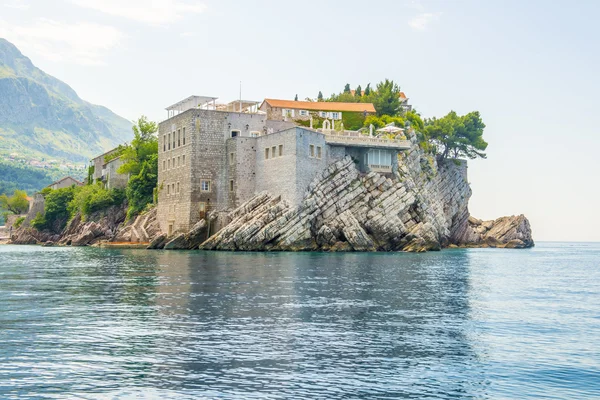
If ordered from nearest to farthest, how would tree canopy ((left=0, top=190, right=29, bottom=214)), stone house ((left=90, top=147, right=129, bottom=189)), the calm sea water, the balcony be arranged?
the calm sea water → the balcony → stone house ((left=90, top=147, right=129, bottom=189)) → tree canopy ((left=0, top=190, right=29, bottom=214))

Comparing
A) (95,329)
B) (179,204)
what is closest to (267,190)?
(179,204)

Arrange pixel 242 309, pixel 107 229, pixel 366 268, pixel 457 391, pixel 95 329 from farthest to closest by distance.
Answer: pixel 107 229 < pixel 366 268 < pixel 242 309 < pixel 95 329 < pixel 457 391

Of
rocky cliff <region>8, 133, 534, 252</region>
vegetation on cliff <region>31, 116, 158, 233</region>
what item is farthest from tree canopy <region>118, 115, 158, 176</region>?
rocky cliff <region>8, 133, 534, 252</region>

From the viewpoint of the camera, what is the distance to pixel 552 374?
18.9 metres

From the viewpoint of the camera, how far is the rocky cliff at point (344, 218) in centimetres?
7388

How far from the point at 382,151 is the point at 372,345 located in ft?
206

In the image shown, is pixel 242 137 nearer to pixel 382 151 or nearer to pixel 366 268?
pixel 382 151

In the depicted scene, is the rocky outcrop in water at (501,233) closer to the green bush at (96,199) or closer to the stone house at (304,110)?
the stone house at (304,110)

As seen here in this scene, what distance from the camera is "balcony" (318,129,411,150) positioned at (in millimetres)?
80812

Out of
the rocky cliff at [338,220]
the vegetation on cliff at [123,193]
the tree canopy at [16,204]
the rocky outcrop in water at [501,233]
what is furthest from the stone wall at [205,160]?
the tree canopy at [16,204]

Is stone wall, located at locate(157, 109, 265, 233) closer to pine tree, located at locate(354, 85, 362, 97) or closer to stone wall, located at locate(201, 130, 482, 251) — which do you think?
stone wall, located at locate(201, 130, 482, 251)

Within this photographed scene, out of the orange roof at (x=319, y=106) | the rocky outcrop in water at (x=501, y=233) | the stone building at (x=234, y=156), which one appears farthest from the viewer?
the rocky outcrop in water at (x=501, y=233)

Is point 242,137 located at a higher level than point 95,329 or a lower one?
higher

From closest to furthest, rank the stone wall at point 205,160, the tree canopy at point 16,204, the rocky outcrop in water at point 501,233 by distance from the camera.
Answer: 1. the stone wall at point 205,160
2. the rocky outcrop in water at point 501,233
3. the tree canopy at point 16,204
